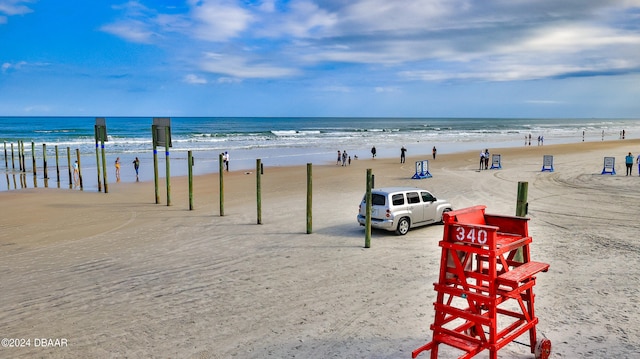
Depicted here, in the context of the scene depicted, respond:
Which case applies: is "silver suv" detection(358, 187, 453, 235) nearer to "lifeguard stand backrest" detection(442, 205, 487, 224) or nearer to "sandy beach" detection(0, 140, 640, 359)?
"sandy beach" detection(0, 140, 640, 359)

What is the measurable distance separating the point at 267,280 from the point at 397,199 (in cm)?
597

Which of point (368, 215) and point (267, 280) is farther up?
point (368, 215)

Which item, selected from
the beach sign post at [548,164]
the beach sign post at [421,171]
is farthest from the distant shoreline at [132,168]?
the beach sign post at [421,171]

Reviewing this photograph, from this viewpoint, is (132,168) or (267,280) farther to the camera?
(132,168)

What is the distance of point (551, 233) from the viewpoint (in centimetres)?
1552

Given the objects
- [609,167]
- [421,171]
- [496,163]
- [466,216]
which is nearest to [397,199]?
[466,216]

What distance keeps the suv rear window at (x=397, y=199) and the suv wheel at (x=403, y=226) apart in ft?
1.69

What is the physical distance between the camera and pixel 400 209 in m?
15.5

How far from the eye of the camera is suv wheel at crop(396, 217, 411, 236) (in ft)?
50.8

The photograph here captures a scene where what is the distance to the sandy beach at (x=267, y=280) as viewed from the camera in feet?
26.9

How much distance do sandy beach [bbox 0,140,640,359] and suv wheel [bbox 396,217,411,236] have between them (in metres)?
0.33

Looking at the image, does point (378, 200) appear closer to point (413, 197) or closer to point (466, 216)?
point (413, 197)

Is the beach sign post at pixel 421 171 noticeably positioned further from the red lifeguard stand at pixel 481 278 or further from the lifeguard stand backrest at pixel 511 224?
the red lifeguard stand at pixel 481 278

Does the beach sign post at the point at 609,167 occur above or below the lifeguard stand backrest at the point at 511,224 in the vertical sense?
below
